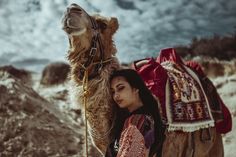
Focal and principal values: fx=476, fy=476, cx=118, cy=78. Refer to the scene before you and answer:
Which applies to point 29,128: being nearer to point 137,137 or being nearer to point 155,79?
point 155,79

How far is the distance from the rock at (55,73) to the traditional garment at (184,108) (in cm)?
1260

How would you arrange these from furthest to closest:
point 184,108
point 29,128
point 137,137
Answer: point 29,128
point 184,108
point 137,137

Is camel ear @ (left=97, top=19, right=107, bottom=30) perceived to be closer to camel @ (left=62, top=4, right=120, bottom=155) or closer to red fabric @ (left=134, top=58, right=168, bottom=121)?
camel @ (left=62, top=4, right=120, bottom=155)

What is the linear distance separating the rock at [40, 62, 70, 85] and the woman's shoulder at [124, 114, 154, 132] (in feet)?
47.0

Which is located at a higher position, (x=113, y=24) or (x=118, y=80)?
(x=113, y=24)

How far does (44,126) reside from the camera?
23.5 feet

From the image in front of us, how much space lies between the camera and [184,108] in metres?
3.79

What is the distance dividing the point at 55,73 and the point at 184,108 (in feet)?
46.0

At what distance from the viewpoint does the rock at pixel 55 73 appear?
16983 mm

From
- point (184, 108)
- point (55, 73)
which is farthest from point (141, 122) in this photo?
point (55, 73)

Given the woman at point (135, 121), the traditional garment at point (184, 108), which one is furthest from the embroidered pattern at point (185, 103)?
the woman at point (135, 121)

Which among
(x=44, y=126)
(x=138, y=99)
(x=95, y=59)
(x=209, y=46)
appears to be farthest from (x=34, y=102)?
(x=209, y=46)

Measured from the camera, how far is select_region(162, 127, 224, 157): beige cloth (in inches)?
141

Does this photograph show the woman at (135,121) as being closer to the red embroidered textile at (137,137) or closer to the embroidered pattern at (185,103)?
the red embroidered textile at (137,137)
